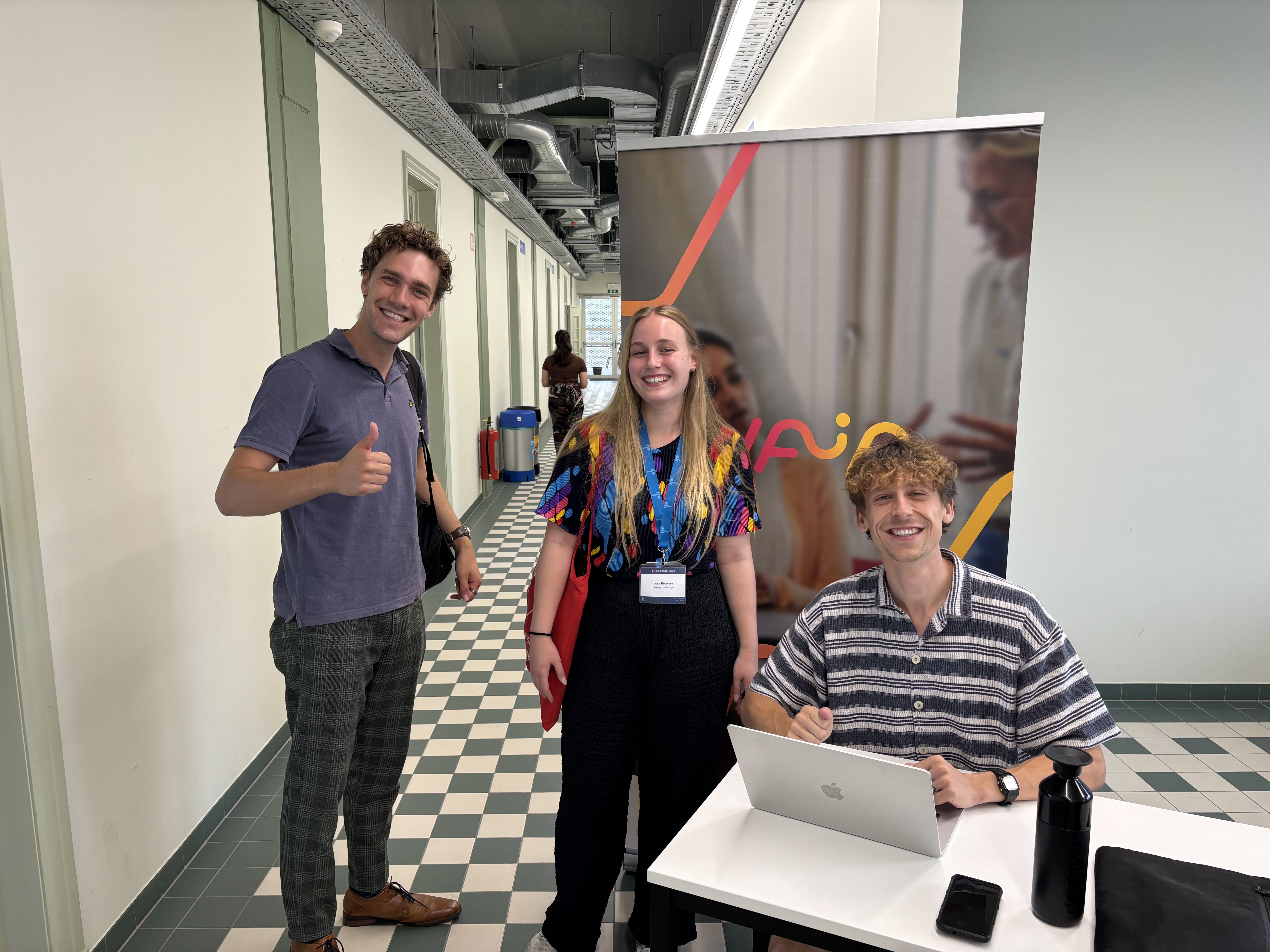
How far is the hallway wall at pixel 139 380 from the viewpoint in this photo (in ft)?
6.54

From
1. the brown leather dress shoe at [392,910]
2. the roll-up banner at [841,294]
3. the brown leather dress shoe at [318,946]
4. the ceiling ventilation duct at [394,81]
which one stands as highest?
the ceiling ventilation duct at [394,81]

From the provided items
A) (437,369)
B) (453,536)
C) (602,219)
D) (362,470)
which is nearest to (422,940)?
(453,536)

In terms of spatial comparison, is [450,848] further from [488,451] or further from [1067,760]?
[488,451]

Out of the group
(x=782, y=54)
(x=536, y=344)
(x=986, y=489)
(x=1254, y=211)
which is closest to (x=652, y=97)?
(x=782, y=54)

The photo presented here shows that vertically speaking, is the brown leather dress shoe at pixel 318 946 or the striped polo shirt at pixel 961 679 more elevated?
the striped polo shirt at pixel 961 679

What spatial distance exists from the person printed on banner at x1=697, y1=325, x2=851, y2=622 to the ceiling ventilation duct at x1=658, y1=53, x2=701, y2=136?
3.49 meters

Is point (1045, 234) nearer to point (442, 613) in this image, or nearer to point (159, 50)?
point (159, 50)

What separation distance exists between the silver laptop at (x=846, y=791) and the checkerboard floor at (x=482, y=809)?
116 centimetres

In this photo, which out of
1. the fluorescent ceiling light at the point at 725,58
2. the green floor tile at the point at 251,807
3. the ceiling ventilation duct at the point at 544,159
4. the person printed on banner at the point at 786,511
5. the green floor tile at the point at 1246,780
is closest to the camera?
the person printed on banner at the point at 786,511

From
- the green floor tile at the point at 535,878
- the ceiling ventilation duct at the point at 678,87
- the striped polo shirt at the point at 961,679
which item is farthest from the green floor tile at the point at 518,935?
the ceiling ventilation duct at the point at 678,87

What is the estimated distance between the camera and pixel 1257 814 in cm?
296

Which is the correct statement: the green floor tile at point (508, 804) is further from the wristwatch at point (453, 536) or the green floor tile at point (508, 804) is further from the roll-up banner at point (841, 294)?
the roll-up banner at point (841, 294)

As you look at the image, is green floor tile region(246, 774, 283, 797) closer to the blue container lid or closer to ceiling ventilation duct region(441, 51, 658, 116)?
ceiling ventilation duct region(441, 51, 658, 116)

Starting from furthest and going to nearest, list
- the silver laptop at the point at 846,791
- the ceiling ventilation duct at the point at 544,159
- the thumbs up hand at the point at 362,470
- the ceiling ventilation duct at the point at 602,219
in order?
the ceiling ventilation duct at the point at 602,219 → the ceiling ventilation duct at the point at 544,159 → the thumbs up hand at the point at 362,470 → the silver laptop at the point at 846,791
